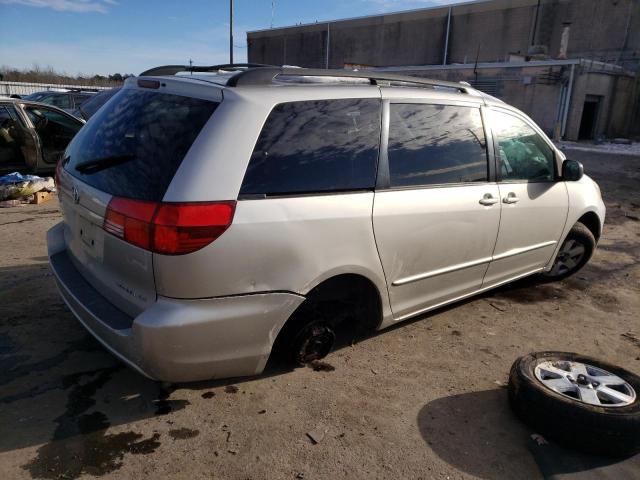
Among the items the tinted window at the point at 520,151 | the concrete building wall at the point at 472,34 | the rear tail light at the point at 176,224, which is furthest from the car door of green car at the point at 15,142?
the concrete building wall at the point at 472,34

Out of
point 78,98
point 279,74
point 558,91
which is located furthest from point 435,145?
point 558,91

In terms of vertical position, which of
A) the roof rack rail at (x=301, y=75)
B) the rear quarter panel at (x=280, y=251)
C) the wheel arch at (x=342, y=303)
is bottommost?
the wheel arch at (x=342, y=303)

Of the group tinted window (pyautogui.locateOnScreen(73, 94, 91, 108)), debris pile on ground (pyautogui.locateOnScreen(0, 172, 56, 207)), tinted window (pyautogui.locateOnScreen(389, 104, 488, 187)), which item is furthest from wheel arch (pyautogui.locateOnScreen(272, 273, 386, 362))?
tinted window (pyautogui.locateOnScreen(73, 94, 91, 108))

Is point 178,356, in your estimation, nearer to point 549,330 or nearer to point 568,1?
point 549,330

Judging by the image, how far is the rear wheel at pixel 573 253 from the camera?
4812 mm

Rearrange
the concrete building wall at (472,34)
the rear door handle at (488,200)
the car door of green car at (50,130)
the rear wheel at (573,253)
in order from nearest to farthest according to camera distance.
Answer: the rear door handle at (488,200) < the rear wheel at (573,253) < the car door of green car at (50,130) < the concrete building wall at (472,34)

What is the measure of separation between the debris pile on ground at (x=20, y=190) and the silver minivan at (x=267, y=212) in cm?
482

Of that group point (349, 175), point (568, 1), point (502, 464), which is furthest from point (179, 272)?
point (568, 1)

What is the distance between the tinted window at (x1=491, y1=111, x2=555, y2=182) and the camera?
3.83m

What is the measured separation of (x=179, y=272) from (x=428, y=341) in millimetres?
2076

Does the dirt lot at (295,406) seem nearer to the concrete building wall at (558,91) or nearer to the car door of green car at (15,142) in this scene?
the car door of green car at (15,142)

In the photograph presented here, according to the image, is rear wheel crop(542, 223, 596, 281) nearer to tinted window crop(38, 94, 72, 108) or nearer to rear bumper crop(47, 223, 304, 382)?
rear bumper crop(47, 223, 304, 382)

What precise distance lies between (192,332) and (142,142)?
1.03m

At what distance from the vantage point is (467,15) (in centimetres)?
4138
